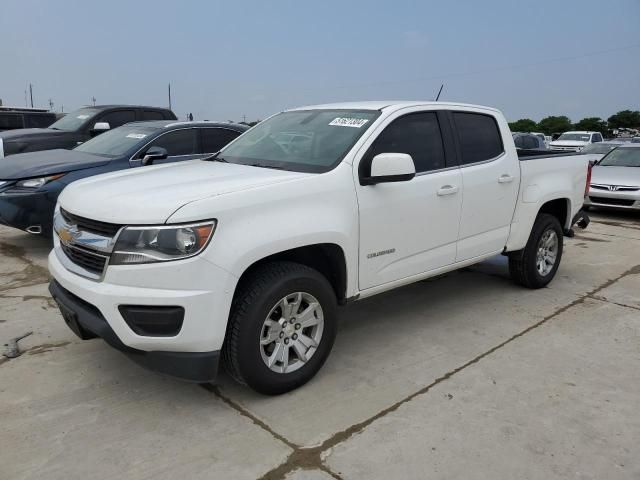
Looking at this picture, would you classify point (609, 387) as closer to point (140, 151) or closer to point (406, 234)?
point (406, 234)

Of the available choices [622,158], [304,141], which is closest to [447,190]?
[304,141]

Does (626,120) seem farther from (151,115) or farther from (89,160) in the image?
(89,160)

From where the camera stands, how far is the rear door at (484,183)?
4.23m

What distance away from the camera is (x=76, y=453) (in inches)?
104

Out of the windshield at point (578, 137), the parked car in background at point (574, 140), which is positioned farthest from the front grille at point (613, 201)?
the windshield at point (578, 137)

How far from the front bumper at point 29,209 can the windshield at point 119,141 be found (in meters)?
1.09

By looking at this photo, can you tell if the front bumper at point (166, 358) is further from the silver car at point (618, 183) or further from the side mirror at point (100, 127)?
the silver car at point (618, 183)

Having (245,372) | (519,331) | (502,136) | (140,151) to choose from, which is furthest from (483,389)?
(140,151)

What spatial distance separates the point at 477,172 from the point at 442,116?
1.77 feet

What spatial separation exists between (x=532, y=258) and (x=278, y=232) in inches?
123

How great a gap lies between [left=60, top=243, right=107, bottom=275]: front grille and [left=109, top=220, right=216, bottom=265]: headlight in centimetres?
21

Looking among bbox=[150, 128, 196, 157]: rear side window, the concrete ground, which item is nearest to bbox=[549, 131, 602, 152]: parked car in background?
bbox=[150, 128, 196, 157]: rear side window

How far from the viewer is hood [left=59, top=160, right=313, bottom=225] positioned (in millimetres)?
2719

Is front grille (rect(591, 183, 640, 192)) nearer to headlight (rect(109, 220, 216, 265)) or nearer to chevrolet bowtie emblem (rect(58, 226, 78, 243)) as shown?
headlight (rect(109, 220, 216, 265))
